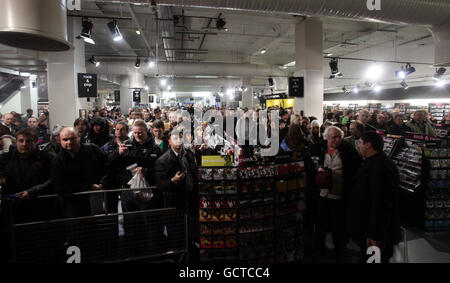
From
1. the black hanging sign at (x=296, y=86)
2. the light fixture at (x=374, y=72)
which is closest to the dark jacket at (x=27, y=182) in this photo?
the black hanging sign at (x=296, y=86)

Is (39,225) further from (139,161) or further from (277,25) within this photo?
(277,25)

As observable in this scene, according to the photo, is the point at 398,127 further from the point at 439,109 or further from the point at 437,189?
the point at 439,109

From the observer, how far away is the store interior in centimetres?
326

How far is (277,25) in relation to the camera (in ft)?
33.7

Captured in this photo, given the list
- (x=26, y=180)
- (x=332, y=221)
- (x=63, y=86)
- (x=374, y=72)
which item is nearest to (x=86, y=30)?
(x=63, y=86)

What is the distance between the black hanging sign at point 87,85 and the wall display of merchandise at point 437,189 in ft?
26.7

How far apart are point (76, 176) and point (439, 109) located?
1616 cm

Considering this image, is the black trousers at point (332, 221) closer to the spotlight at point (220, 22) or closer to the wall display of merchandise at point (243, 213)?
the wall display of merchandise at point (243, 213)

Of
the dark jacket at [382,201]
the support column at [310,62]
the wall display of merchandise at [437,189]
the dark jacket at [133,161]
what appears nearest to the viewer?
the dark jacket at [382,201]

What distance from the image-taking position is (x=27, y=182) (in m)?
2.65

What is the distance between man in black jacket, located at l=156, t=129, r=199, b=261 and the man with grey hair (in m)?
1.39

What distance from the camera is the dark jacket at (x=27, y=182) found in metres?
2.61
